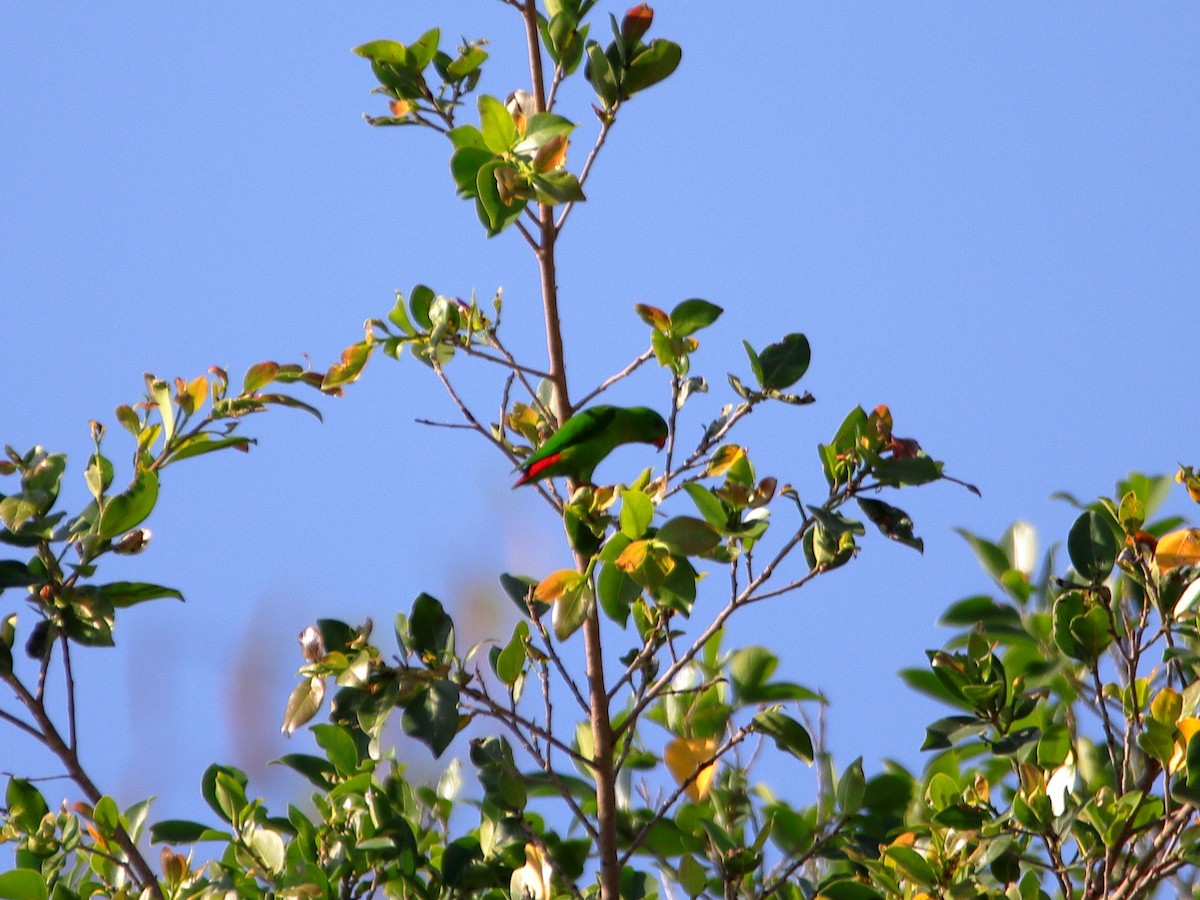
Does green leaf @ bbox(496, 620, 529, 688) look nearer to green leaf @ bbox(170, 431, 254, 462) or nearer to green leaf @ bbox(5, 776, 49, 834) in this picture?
green leaf @ bbox(170, 431, 254, 462)

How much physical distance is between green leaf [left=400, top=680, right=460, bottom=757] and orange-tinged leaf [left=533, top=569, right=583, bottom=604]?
0.21 m

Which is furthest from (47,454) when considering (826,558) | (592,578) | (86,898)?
(826,558)

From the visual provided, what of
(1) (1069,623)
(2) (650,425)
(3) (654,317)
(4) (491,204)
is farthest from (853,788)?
(4) (491,204)

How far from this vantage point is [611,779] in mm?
2332

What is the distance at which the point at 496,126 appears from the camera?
2320mm

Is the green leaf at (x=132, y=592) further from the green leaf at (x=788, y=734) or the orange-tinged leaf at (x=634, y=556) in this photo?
the green leaf at (x=788, y=734)

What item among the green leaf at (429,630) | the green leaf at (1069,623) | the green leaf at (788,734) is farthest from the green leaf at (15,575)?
the green leaf at (1069,623)

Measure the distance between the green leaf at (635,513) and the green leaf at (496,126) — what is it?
2.30ft

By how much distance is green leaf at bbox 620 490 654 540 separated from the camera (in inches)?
81.5

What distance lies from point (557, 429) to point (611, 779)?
2.33ft

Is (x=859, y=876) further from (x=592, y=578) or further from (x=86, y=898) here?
(x=86, y=898)

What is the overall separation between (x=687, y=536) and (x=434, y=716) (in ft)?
1.66

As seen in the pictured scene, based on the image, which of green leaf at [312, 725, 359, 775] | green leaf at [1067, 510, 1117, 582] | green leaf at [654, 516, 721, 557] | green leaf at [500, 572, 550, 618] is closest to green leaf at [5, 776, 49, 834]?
green leaf at [312, 725, 359, 775]

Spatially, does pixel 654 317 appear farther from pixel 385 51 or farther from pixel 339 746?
pixel 339 746
